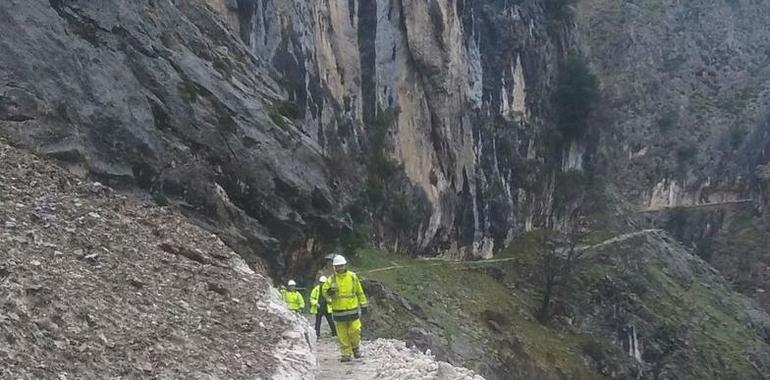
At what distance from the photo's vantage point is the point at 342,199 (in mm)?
27797

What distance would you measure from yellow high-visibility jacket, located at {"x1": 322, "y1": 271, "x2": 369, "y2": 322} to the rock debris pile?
0.64m

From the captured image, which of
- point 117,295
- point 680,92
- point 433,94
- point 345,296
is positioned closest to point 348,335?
point 345,296

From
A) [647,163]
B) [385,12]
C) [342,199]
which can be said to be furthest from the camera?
[647,163]

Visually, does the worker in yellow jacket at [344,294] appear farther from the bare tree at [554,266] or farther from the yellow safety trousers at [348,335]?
the bare tree at [554,266]

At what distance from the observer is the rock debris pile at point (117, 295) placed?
7215 millimetres

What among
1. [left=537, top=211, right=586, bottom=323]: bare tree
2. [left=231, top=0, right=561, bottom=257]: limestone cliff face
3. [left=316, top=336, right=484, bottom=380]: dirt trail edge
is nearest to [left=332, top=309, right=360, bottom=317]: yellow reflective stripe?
[left=316, top=336, right=484, bottom=380]: dirt trail edge

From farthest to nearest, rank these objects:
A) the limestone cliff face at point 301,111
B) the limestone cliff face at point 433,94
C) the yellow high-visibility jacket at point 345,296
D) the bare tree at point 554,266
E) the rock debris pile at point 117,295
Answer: the bare tree at point 554,266 < the limestone cliff face at point 433,94 < the limestone cliff face at point 301,111 < the yellow high-visibility jacket at point 345,296 < the rock debris pile at point 117,295

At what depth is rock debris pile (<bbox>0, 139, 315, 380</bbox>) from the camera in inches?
284

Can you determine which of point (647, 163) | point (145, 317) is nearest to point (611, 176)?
point (647, 163)

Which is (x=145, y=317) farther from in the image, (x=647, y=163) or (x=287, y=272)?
(x=647, y=163)

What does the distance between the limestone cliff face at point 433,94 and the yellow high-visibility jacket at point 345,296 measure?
70.4 feet

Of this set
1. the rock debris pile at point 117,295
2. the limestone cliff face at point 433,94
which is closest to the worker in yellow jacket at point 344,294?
the rock debris pile at point 117,295

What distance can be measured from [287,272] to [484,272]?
23.8m

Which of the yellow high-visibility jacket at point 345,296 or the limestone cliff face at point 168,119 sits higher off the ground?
the limestone cliff face at point 168,119
